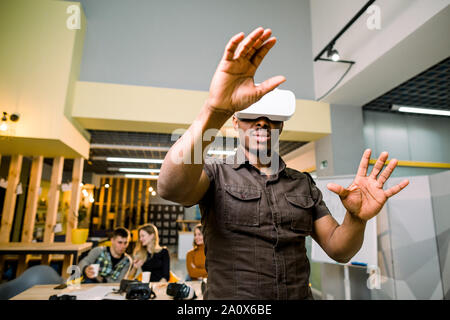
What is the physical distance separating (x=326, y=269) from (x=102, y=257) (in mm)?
3048

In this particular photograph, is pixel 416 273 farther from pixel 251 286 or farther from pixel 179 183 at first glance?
pixel 179 183

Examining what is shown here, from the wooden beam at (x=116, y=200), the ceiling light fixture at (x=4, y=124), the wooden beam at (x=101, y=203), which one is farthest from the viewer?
the wooden beam at (x=116, y=200)

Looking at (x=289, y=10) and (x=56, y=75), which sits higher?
(x=289, y=10)

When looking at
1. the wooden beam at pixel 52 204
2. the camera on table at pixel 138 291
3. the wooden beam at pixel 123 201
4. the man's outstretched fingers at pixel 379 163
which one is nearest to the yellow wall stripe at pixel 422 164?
the man's outstretched fingers at pixel 379 163

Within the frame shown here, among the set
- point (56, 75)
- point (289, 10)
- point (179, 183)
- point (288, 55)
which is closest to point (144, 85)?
point (56, 75)

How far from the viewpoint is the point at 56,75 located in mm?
3330

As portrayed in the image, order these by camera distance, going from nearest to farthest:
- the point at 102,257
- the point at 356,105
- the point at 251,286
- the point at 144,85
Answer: the point at 251,286 → the point at 102,257 → the point at 144,85 → the point at 356,105

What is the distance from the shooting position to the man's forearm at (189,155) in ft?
2.10

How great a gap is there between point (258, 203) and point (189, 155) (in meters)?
0.32

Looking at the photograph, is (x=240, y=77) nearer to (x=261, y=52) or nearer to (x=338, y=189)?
(x=261, y=52)

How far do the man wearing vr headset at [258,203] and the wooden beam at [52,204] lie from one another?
3953 mm

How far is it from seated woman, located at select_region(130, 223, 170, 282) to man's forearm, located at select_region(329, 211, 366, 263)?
2816 millimetres

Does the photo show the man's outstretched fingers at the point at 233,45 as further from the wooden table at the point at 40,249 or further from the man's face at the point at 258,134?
the wooden table at the point at 40,249

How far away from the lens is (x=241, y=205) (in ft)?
2.77
